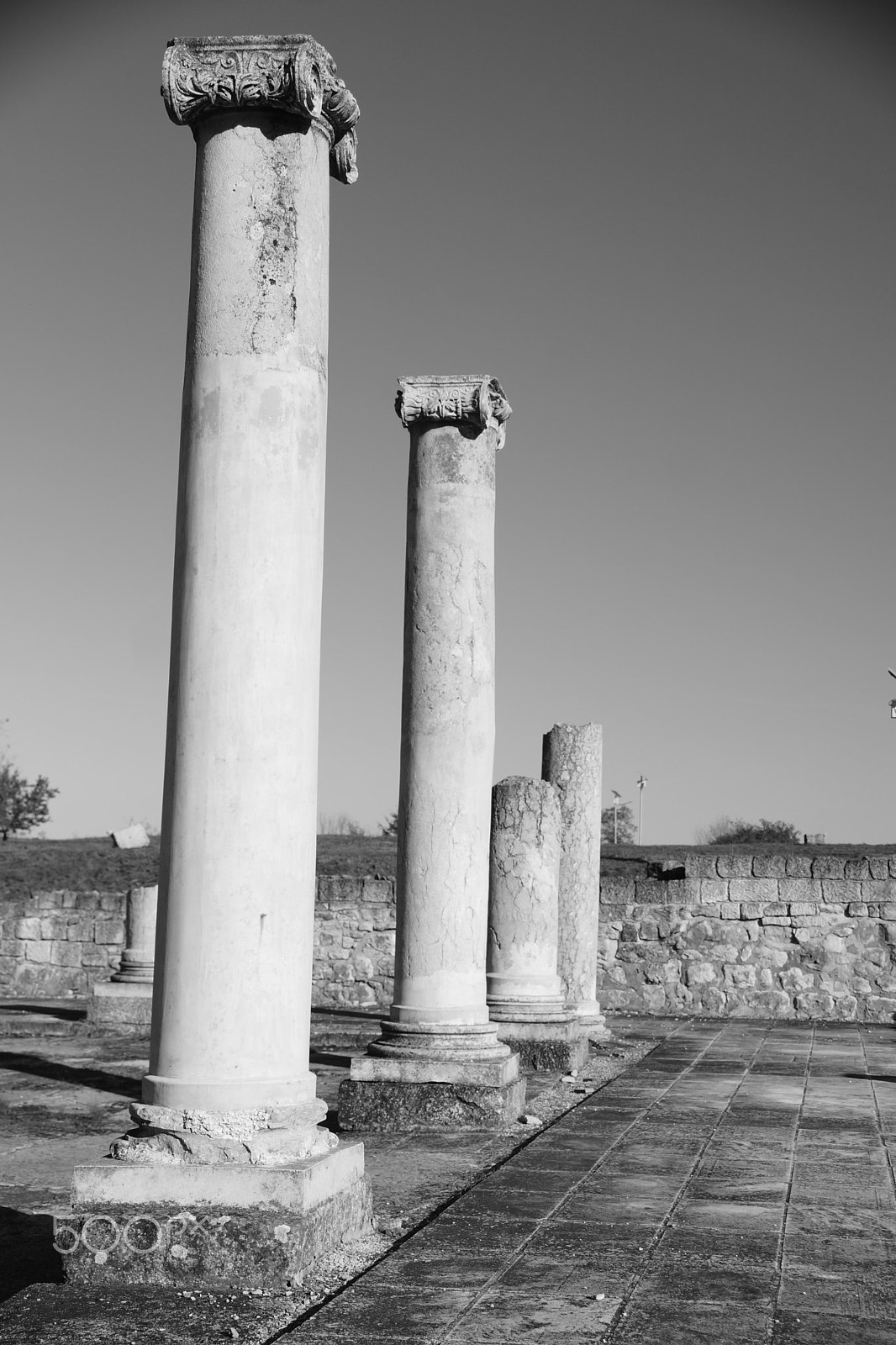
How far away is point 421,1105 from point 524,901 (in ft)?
12.8

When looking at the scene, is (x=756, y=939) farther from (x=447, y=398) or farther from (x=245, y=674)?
(x=245, y=674)

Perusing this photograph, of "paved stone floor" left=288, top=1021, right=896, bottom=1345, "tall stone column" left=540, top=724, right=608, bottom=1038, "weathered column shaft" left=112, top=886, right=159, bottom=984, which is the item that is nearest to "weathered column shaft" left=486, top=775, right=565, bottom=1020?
"tall stone column" left=540, top=724, right=608, bottom=1038

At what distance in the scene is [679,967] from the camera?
1655 cm

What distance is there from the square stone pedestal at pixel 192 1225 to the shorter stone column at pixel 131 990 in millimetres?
9504

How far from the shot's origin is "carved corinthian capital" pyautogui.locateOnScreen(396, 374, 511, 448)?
367 inches

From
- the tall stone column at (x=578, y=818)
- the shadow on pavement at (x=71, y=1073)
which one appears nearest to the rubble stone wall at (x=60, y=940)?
the shadow on pavement at (x=71, y=1073)

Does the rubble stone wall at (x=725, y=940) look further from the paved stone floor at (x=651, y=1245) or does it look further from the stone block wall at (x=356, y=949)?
the paved stone floor at (x=651, y=1245)

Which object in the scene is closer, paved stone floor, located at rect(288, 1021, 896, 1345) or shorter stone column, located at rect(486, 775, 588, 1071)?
paved stone floor, located at rect(288, 1021, 896, 1345)

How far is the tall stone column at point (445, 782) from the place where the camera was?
8484 millimetres

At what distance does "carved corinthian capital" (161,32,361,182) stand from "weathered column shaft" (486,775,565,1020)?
7802 mm

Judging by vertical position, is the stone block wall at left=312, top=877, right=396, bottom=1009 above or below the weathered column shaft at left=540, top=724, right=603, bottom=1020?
below

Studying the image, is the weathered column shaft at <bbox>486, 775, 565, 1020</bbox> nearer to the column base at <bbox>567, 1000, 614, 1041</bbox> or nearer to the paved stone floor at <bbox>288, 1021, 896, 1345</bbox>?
the column base at <bbox>567, 1000, 614, 1041</bbox>

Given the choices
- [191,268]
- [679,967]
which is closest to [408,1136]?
[191,268]

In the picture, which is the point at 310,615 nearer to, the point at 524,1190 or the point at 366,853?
the point at 524,1190
